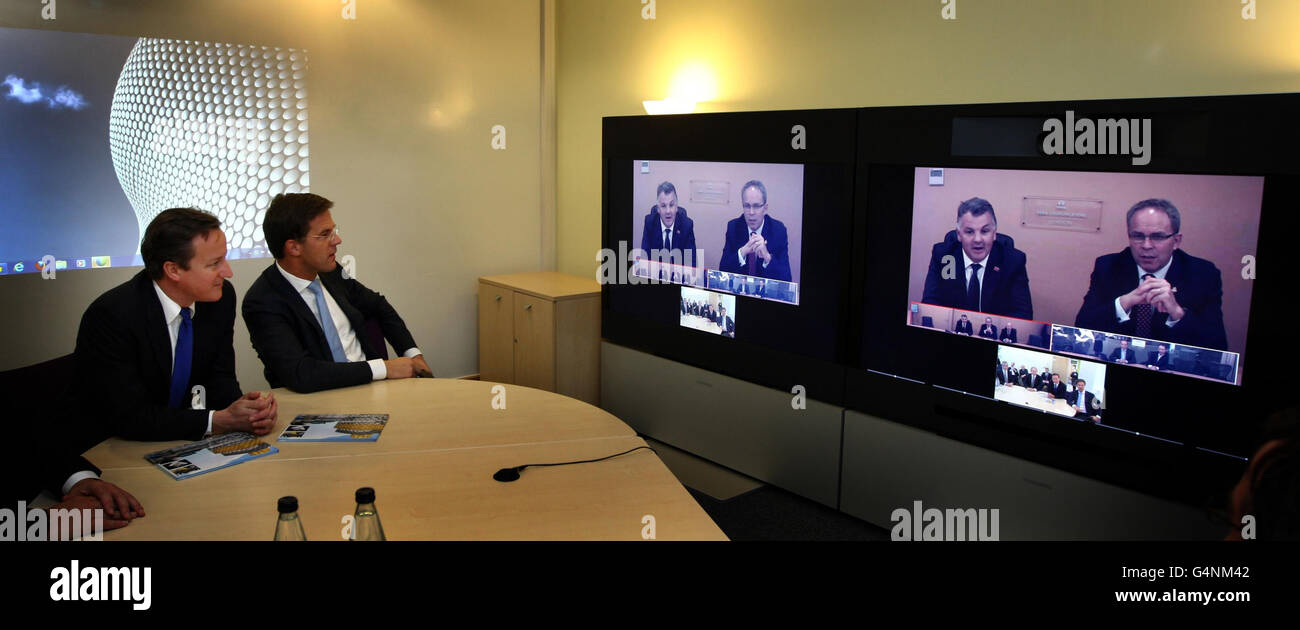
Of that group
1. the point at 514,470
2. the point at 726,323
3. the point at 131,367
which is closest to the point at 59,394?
the point at 131,367

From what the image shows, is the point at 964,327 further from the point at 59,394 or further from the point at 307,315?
the point at 59,394

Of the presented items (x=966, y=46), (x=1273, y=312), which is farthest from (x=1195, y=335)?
(x=966, y=46)

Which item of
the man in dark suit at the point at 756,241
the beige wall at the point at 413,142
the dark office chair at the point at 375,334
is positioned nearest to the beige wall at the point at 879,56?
the beige wall at the point at 413,142

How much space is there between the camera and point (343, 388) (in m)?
3.05

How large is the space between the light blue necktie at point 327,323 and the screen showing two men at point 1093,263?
7.53 ft

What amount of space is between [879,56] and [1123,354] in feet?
5.79

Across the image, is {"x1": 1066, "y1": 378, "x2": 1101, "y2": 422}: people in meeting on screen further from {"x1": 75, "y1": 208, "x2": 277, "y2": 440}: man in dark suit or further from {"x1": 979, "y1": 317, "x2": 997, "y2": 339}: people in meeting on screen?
{"x1": 75, "y1": 208, "x2": 277, "y2": 440}: man in dark suit

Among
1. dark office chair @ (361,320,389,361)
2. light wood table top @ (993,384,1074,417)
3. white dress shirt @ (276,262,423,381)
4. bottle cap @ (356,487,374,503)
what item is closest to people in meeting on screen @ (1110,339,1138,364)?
light wood table top @ (993,384,1074,417)

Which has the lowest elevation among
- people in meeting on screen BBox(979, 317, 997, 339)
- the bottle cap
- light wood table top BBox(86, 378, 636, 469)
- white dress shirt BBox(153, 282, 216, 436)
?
light wood table top BBox(86, 378, 636, 469)

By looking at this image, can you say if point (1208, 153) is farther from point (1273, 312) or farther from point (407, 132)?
point (407, 132)

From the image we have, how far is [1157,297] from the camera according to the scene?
8.97 ft

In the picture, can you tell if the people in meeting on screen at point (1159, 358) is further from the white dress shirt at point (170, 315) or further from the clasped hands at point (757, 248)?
the white dress shirt at point (170, 315)

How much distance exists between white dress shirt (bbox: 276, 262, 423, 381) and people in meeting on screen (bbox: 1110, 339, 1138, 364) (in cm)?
255

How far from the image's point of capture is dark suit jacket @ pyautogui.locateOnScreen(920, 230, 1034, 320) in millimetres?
3092
